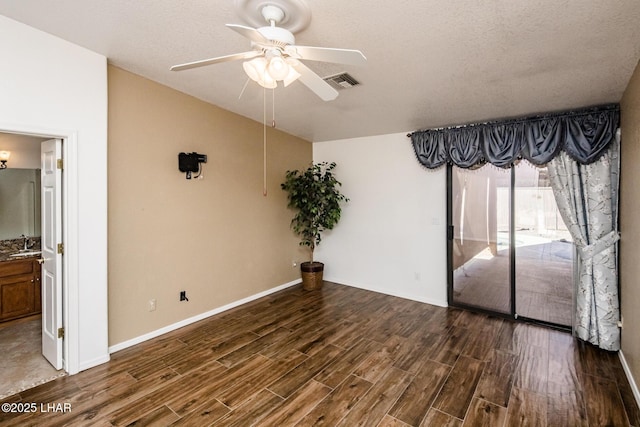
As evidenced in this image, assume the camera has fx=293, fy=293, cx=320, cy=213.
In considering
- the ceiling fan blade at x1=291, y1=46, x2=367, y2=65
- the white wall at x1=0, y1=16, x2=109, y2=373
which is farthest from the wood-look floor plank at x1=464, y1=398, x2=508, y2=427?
the white wall at x1=0, y1=16, x2=109, y2=373

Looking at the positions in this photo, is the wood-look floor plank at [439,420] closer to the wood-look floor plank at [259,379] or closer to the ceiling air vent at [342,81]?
the wood-look floor plank at [259,379]

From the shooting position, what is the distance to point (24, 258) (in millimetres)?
3475

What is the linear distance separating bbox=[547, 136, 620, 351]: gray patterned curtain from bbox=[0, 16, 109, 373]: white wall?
468 cm

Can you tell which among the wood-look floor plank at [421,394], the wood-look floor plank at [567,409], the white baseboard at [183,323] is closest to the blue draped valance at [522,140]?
the wood-look floor plank at [567,409]

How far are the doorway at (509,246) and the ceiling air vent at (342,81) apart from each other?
6.80 feet

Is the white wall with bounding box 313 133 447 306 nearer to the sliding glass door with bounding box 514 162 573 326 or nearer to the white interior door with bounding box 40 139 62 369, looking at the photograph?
the sliding glass door with bounding box 514 162 573 326

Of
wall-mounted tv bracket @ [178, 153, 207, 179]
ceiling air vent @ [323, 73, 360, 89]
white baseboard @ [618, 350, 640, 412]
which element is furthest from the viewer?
wall-mounted tv bracket @ [178, 153, 207, 179]

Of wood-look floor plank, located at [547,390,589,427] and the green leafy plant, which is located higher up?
the green leafy plant

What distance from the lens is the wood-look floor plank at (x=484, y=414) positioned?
2.01 metres

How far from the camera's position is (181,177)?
3359 millimetres

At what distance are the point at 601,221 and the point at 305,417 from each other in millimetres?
3430

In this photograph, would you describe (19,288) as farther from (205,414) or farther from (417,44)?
(417,44)

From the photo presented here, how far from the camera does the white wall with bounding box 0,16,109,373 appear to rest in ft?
7.07

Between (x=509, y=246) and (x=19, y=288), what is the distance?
599 cm
